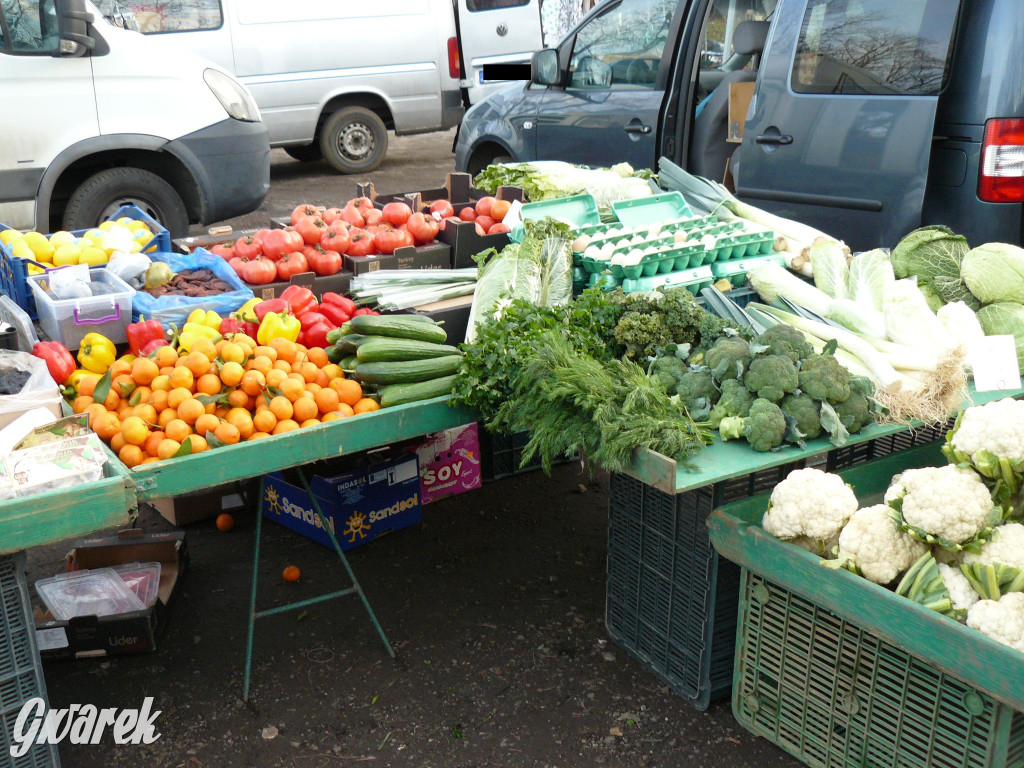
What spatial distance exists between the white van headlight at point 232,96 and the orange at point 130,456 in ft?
16.4

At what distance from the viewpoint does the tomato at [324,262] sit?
3852mm

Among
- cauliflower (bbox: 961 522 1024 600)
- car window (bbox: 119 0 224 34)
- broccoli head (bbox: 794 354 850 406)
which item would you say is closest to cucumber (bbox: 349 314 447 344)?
broccoli head (bbox: 794 354 850 406)

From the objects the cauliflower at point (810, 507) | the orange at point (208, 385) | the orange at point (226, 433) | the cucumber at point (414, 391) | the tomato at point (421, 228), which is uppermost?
the tomato at point (421, 228)

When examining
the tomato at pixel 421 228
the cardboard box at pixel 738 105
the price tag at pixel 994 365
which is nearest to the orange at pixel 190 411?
the tomato at pixel 421 228

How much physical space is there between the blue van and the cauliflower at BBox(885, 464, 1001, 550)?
7.13ft

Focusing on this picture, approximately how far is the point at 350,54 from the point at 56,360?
8175 millimetres

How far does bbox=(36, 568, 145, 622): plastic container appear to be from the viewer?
131 inches

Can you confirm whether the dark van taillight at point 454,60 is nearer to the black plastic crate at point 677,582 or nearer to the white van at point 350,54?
the white van at point 350,54

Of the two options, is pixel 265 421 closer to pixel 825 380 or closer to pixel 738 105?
pixel 825 380

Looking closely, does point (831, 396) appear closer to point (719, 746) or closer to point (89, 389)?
point (719, 746)

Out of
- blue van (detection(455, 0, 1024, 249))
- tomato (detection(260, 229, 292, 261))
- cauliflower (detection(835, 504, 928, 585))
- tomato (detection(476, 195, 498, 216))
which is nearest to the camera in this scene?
cauliflower (detection(835, 504, 928, 585))

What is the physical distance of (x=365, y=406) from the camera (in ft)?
9.83

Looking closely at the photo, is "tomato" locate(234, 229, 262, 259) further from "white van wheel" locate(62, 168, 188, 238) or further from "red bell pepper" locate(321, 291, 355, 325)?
"white van wheel" locate(62, 168, 188, 238)

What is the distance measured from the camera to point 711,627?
2932mm
